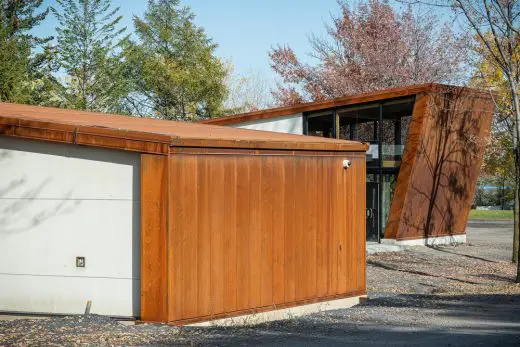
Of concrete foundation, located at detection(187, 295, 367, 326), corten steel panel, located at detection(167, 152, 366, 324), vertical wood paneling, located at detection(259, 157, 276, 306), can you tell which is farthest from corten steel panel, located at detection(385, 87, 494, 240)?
vertical wood paneling, located at detection(259, 157, 276, 306)

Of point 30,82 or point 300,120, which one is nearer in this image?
point 300,120

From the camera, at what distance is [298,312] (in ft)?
37.6

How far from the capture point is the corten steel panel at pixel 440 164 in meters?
22.4

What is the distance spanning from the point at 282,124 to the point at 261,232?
14052 mm

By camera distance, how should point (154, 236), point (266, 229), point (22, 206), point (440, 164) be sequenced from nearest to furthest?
point (154, 236), point (22, 206), point (266, 229), point (440, 164)

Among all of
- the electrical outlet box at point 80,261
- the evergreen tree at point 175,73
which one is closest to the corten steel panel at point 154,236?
the electrical outlet box at point 80,261

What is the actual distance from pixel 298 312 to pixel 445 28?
26209 mm

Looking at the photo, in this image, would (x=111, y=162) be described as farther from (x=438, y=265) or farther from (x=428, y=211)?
(x=428, y=211)

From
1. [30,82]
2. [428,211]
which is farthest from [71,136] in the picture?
[30,82]

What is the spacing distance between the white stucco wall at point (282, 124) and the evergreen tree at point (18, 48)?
438 inches

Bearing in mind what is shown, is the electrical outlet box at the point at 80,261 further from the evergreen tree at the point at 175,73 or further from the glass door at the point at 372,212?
the evergreen tree at the point at 175,73

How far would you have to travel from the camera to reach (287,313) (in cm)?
1126

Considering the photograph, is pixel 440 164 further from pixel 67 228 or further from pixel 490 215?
pixel 490 215

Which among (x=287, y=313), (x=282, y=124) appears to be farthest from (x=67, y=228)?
(x=282, y=124)
